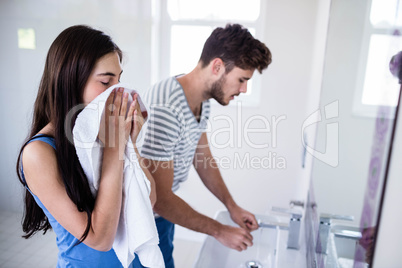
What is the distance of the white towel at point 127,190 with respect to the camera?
0.75m

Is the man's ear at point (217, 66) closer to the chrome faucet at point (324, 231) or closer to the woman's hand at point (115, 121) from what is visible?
the woman's hand at point (115, 121)

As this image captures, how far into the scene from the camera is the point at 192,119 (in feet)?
3.87

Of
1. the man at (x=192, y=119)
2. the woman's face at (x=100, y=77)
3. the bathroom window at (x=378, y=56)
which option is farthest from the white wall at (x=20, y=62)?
the bathroom window at (x=378, y=56)

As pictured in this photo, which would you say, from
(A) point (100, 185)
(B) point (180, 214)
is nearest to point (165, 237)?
(B) point (180, 214)

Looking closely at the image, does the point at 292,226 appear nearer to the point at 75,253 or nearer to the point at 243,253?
the point at 243,253

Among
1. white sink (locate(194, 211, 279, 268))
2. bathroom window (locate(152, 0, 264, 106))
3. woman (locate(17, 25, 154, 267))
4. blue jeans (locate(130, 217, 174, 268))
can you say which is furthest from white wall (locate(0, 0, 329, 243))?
woman (locate(17, 25, 154, 267))

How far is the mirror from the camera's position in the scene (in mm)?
527

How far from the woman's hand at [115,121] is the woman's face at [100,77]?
0.11 ft

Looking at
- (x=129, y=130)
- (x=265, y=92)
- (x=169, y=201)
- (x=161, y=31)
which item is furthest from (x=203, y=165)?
(x=161, y=31)

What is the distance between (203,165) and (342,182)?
75 cm

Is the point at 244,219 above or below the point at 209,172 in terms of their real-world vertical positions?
below

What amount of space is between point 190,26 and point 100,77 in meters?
1.72

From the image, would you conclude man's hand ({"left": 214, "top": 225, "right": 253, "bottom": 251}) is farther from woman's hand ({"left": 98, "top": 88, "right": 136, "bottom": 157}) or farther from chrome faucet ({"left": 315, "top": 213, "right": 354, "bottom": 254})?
woman's hand ({"left": 98, "top": 88, "right": 136, "bottom": 157})

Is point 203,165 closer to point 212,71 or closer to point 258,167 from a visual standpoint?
point 212,71
